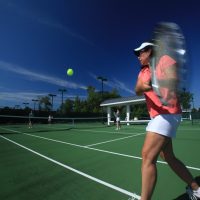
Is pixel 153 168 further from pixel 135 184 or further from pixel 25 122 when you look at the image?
pixel 25 122

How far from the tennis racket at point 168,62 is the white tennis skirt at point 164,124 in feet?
0.57

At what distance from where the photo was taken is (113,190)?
14.5 ft

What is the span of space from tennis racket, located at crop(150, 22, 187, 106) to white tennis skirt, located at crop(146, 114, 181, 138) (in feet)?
0.57

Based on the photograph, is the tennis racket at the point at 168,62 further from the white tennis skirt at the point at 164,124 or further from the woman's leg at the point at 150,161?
the woman's leg at the point at 150,161

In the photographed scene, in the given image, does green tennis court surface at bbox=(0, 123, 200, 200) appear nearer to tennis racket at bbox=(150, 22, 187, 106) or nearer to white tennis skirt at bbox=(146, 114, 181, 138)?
white tennis skirt at bbox=(146, 114, 181, 138)

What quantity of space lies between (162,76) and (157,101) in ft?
1.12

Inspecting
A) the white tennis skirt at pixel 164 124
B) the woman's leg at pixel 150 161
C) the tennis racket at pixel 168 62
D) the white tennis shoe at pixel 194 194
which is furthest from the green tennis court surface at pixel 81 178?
the tennis racket at pixel 168 62

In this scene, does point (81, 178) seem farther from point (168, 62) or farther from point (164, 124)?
point (168, 62)

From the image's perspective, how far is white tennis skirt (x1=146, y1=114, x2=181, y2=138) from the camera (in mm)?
3058

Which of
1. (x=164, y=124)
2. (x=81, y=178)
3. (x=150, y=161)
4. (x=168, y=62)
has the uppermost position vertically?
(x=168, y=62)

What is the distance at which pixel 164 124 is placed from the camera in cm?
307

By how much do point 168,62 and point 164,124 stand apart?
0.70 metres

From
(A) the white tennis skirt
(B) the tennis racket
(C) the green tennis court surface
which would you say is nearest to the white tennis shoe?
(C) the green tennis court surface

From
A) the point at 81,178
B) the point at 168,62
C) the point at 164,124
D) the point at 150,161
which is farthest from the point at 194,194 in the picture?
the point at 81,178
